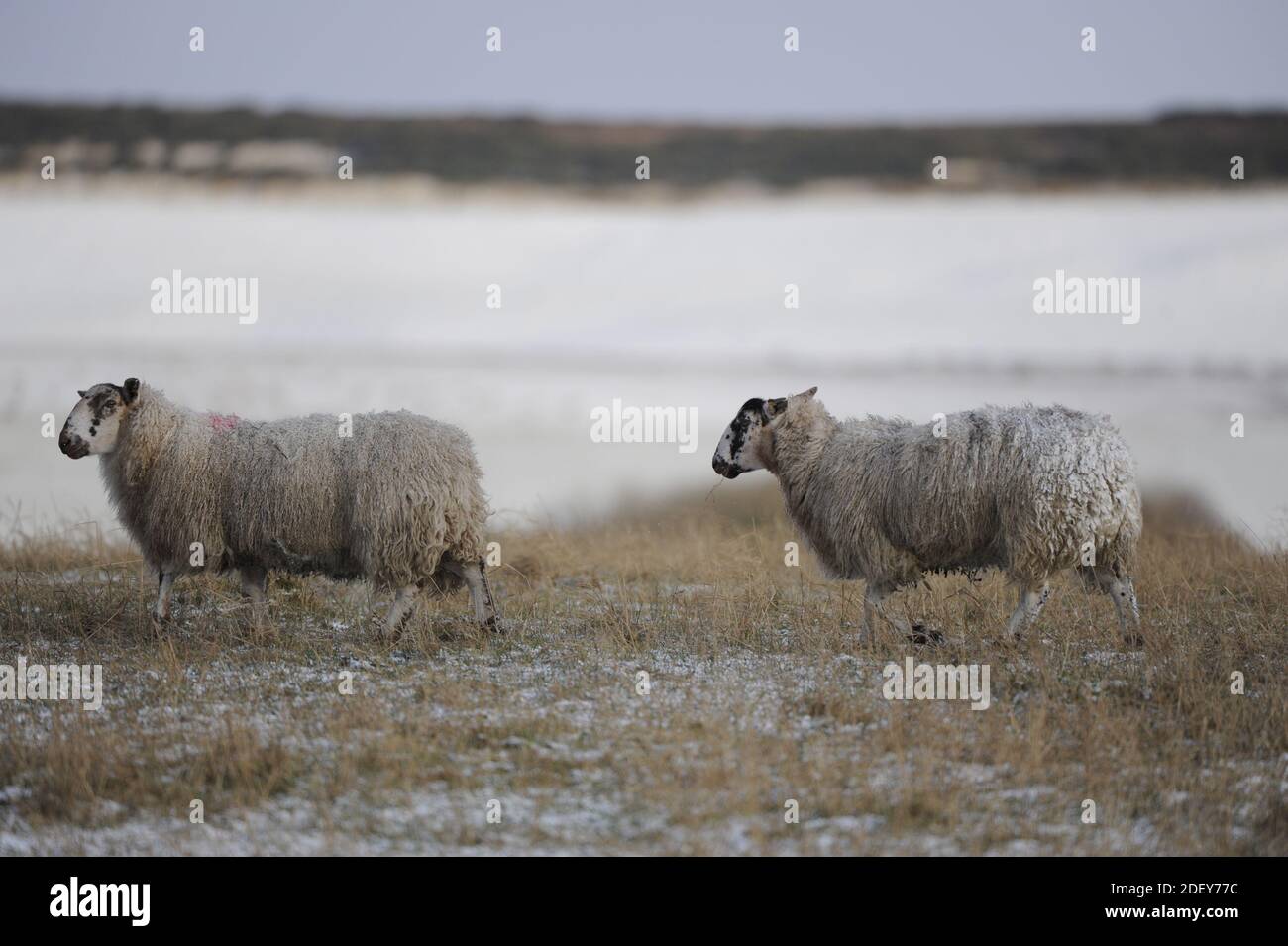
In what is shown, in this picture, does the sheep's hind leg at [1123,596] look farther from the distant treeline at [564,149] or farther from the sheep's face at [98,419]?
the distant treeline at [564,149]

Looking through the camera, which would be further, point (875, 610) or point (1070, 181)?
point (1070, 181)

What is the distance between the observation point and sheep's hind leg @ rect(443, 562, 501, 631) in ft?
36.2

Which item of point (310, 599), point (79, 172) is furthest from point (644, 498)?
point (79, 172)

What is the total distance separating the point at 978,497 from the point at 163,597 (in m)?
6.34

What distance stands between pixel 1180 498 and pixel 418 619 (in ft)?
46.7

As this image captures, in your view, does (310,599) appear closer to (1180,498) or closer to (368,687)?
(368,687)

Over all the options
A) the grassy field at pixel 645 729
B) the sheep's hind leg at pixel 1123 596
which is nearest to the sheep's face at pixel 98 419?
the grassy field at pixel 645 729

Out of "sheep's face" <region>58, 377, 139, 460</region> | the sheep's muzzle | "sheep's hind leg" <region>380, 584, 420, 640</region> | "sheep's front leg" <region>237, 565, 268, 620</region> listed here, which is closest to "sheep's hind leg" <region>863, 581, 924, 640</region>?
"sheep's hind leg" <region>380, 584, 420, 640</region>

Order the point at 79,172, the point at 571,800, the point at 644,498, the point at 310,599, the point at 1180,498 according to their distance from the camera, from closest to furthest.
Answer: the point at 571,800, the point at 310,599, the point at 1180,498, the point at 644,498, the point at 79,172

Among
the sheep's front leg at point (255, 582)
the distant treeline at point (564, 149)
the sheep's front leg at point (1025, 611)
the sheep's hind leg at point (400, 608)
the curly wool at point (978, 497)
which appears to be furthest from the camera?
the distant treeline at point (564, 149)

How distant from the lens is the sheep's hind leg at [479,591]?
1105cm

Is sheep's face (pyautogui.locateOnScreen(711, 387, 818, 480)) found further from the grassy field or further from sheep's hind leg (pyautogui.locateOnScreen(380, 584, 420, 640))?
sheep's hind leg (pyautogui.locateOnScreen(380, 584, 420, 640))

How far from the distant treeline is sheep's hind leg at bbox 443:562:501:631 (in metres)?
23.7
